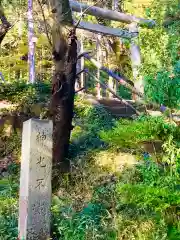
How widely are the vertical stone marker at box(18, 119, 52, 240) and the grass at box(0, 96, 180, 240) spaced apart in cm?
32

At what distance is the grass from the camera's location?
3996 millimetres

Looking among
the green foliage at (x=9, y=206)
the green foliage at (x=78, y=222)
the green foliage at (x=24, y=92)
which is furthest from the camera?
the green foliage at (x=24, y=92)

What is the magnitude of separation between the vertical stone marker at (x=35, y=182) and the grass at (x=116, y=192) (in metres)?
0.32

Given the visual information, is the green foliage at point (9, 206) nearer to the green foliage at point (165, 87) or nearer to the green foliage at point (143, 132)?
the green foliage at point (143, 132)

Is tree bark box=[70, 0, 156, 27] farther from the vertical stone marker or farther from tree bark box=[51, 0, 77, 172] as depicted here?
the vertical stone marker

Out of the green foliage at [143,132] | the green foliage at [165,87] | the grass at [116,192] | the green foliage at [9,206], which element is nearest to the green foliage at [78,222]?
the grass at [116,192]

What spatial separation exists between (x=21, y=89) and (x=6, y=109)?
74 cm

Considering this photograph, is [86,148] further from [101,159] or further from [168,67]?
[168,67]

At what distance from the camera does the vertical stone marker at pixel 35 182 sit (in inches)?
186

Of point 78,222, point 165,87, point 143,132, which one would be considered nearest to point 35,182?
→ point 78,222

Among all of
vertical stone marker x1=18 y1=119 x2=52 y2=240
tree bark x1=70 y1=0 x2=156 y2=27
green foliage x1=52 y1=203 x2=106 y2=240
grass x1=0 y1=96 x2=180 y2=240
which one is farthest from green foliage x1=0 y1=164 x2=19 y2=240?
tree bark x1=70 y1=0 x2=156 y2=27

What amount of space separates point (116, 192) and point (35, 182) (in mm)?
1420

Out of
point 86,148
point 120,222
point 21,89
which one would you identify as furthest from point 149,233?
point 21,89

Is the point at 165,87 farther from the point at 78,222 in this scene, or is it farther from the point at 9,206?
the point at 9,206
